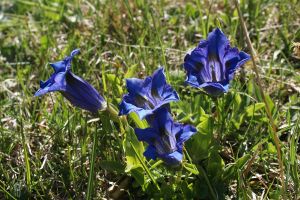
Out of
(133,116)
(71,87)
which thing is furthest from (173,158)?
(71,87)

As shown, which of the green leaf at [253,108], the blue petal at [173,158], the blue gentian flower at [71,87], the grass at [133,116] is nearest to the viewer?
the blue petal at [173,158]

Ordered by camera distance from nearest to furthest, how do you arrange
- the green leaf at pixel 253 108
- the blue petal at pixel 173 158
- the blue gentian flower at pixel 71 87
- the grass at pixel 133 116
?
the blue petal at pixel 173 158
the blue gentian flower at pixel 71 87
the grass at pixel 133 116
the green leaf at pixel 253 108

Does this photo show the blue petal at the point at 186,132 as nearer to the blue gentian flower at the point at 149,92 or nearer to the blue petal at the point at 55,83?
the blue gentian flower at the point at 149,92

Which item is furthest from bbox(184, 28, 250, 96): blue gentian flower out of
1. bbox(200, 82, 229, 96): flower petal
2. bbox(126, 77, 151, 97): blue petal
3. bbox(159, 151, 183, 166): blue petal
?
bbox(159, 151, 183, 166): blue petal

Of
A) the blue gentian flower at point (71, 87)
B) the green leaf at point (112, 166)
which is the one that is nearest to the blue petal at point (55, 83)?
the blue gentian flower at point (71, 87)

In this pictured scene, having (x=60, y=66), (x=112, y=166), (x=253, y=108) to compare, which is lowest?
(x=112, y=166)

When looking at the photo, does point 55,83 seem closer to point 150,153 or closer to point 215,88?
point 150,153

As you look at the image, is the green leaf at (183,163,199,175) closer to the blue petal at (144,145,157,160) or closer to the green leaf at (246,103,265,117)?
the blue petal at (144,145,157,160)
